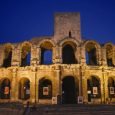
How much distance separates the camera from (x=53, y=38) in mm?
33312

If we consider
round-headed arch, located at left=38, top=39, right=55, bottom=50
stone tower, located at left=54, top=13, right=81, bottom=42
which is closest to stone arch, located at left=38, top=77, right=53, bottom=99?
round-headed arch, located at left=38, top=39, right=55, bottom=50

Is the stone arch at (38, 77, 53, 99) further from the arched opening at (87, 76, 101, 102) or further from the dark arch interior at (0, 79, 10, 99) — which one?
the arched opening at (87, 76, 101, 102)

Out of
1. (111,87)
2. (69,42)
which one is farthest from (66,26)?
(111,87)

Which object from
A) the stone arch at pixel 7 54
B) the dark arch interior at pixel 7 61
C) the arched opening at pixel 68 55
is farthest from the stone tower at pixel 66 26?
the dark arch interior at pixel 7 61

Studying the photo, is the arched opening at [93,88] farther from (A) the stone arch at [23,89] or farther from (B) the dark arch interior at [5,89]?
(B) the dark arch interior at [5,89]

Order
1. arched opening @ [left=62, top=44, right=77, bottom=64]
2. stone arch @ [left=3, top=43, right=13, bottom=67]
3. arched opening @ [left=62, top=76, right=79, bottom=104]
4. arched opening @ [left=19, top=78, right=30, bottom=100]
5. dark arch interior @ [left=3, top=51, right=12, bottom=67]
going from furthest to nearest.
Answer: dark arch interior @ [left=3, top=51, right=12, bottom=67], arched opening @ [left=62, top=44, right=77, bottom=64], stone arch @ [left=3, top=43, right=13, bottom=67], arched opening @ [left=62, top=76, right=79, bottom=104], arched opening @ [left=19, top=78, right=30, bottom=100]

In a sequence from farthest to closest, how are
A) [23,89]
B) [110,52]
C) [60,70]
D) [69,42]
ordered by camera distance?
[110,52] < [23,89] < [69,42] < [60,70]

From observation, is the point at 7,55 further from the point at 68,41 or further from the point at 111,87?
the point at 111,87

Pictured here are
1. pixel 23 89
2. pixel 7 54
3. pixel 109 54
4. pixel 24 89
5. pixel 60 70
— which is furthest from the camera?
pixel 7 54

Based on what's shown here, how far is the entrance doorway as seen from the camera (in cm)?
3305

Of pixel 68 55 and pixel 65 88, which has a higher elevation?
pixel 68 55

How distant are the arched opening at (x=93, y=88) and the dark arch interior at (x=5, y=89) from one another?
11.0 m

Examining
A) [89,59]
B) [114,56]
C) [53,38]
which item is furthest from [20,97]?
[114,56]

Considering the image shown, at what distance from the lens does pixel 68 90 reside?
33688mm
